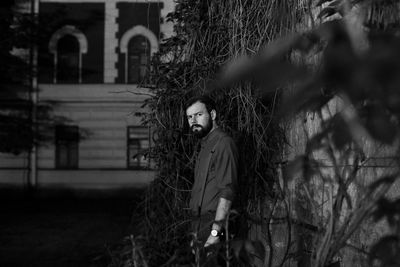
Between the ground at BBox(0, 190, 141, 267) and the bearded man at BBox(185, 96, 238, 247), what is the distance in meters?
0.58

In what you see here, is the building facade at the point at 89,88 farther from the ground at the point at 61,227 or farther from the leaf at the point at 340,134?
the leaf at the point at 340,134

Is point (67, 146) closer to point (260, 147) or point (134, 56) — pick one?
point (134, 56)

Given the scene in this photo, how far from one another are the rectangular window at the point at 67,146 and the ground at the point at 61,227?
1.38 metres

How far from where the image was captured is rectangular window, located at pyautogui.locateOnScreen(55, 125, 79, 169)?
26.8 m

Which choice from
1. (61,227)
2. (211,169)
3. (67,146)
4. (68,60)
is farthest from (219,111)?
(68,60)

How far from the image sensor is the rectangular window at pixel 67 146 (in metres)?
26.8

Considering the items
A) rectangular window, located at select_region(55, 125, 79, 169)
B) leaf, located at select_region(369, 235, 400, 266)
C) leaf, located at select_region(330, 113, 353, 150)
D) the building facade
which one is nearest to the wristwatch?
leaf, located at select_region(369, 235, 400, 266)

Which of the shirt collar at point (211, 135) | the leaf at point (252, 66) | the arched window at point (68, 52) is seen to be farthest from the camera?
the arched window at point (68, 52)

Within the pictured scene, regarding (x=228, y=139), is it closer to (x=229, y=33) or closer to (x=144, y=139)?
(x=229, y=33)

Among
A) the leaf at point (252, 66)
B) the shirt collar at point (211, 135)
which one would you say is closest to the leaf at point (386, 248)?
the leaf at point (252, 66)

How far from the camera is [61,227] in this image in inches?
583

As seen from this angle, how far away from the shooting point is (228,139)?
356 centimetres

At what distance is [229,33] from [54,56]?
2336cm

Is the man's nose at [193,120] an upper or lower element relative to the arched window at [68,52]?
lower
